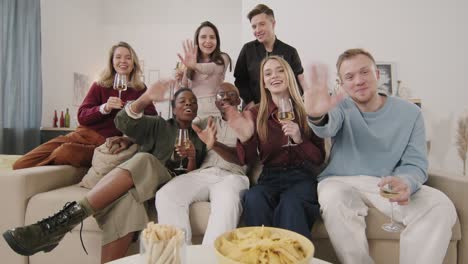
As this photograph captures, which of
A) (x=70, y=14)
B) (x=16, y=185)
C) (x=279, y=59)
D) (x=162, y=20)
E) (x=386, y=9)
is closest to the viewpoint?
(x=16, y=185)

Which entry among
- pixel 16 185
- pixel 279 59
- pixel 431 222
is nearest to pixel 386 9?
pixel 279 59

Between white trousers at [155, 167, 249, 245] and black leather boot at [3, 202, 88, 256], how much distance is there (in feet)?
1.23

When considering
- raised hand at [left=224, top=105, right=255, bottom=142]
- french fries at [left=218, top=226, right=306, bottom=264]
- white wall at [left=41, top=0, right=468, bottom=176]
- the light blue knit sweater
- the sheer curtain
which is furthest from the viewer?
white wall at [left=41, top=0, right=468, bottom=176]

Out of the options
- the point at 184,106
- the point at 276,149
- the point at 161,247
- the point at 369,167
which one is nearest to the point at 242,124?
the point at 276,149

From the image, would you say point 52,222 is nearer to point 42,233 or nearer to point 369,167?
point 42,233

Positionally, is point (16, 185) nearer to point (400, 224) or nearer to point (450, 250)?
point (400, 224)

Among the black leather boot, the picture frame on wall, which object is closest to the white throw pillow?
the black leather boot

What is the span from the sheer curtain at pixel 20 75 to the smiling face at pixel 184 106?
8.29 feet

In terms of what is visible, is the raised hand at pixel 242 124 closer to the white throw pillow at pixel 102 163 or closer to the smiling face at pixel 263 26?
the white throw pillow at pixel 102 163

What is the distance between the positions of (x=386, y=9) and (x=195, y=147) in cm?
288

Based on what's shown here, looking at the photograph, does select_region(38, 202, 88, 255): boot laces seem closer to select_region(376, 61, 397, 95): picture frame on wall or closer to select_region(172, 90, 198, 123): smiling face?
select_region(172, 90, 198, 123): smiling face

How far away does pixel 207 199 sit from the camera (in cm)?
173

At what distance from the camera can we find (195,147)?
2.03 m

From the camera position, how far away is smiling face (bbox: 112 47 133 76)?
7.18ft
